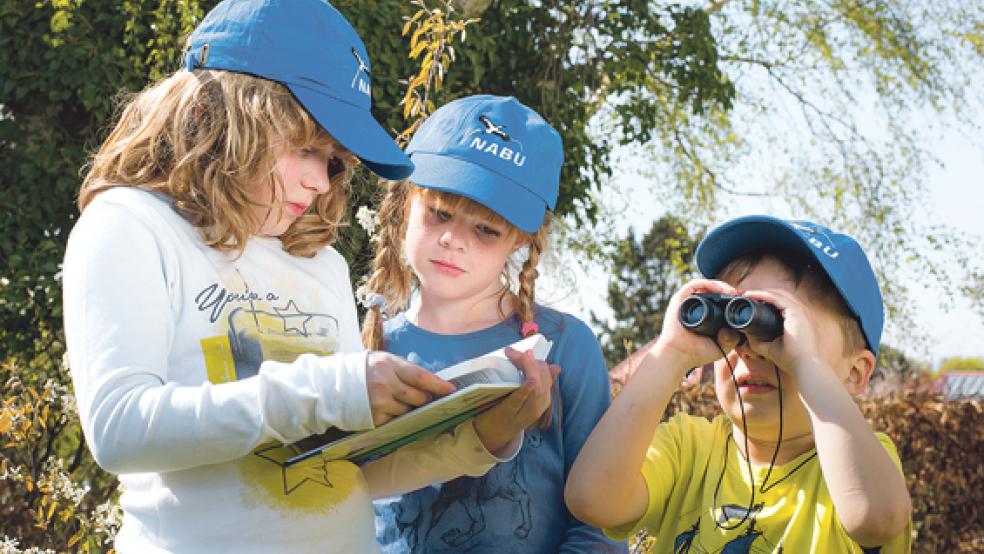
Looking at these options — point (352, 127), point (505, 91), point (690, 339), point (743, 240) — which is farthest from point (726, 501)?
point (505, 91)

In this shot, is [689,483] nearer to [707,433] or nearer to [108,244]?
[707,433]

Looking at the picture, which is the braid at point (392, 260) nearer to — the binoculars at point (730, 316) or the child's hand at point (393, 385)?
the binoculars at point (730, 316)

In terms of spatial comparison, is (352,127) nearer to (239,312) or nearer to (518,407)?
(239,312)

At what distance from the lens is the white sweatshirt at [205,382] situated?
1.53m

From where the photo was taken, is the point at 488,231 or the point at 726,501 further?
the point at 488,231

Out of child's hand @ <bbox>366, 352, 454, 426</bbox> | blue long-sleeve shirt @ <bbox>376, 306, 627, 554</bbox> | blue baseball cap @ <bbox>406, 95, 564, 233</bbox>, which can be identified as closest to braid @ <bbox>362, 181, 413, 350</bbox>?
blue baseball cap @ <bbox>406, 95, 564, 233</bbox>

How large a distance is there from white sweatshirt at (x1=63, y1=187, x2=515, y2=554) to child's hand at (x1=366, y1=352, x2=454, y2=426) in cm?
2

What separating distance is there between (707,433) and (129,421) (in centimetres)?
123

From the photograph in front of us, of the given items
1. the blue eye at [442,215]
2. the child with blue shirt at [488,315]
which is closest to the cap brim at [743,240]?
the child with blue shirt at [488,315]

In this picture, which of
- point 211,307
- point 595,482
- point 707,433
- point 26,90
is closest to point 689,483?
point 707,433

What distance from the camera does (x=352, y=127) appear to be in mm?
1914

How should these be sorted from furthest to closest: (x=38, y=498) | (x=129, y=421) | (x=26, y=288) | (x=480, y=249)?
1. (x=26, y=288)
2. (x=38, y=498)
3. (x=480, y=249)
4. (x=129, y=421)

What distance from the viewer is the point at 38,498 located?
14.1ft

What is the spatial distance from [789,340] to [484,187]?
769 millimetres
